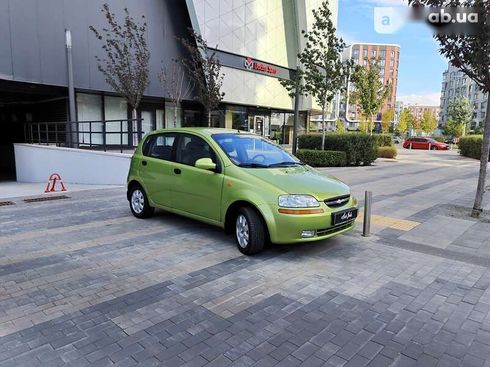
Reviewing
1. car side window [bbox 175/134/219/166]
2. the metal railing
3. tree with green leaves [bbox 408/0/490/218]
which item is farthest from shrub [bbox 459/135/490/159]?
car side window [bbox 175/134/219/166]

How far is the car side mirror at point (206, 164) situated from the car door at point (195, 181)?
0.08 metres

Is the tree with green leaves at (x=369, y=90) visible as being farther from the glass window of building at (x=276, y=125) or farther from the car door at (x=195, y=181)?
the car door at (x=195, y=181)

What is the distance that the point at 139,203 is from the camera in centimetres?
705

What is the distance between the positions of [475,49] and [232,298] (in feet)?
21.3

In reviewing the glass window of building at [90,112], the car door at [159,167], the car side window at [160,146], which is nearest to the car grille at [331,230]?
the car door at [159,167]

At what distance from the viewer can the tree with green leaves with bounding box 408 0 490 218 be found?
681 cm

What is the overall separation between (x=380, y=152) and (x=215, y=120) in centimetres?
1100

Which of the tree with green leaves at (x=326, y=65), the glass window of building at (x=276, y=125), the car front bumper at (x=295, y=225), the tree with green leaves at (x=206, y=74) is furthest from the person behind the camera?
the glass window of building at (x=276, y=125)

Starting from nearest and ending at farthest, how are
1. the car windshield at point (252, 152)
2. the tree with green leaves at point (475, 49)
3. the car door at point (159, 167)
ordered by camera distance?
the car windshield at point (252, 152), the car door at point (159, 167), the tree with green leaves at point (475, 49)

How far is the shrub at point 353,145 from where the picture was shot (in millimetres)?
18547

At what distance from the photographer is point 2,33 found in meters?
14.3

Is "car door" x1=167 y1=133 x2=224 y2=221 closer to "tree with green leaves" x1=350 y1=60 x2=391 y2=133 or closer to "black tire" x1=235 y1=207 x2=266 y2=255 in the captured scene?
"black tire" x1=235 y1=207 x2=266 y2=255

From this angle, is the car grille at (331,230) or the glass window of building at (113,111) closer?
the car grille at (331,230)

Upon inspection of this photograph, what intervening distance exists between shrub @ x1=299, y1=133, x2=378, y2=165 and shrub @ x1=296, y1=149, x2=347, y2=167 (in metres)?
0.69
